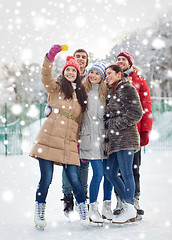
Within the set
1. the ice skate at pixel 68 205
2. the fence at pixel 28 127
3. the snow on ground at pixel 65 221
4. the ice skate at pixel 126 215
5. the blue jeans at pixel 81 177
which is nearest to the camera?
the snow on ground at pixel 65 221

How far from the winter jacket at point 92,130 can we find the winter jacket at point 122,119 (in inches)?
2.4

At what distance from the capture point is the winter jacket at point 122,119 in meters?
3.25

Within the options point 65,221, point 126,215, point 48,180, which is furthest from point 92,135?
point 65,221

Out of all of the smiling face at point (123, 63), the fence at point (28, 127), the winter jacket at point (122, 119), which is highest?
the smiling face at point (123, 63)

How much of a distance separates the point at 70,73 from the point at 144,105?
0.91 meters

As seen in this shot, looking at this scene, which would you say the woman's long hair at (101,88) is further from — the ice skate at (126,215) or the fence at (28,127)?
the fence at (28,127)

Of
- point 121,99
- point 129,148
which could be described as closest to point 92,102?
point 121,99

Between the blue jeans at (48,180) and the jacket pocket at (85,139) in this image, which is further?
the jacket pocket at (85,139)

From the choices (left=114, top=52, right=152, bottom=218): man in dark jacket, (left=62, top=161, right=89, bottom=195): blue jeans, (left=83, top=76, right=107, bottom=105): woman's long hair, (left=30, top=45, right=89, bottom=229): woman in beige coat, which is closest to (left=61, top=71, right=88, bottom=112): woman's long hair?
(left=30, top=45, right=89, bottom=229): woman in beige coat

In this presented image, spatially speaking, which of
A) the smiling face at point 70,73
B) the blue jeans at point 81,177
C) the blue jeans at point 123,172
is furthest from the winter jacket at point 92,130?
the blue jeans at point 81,177

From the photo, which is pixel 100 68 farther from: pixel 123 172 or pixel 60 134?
pixel 123 172

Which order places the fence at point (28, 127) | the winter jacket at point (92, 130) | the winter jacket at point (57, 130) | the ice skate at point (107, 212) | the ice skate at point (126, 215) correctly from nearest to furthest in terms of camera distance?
the winter jacket at point (57, 130), the ice skate at point (126, 215), the winter jacket at point (92, 130), the ice skate at point (107, 212), the fence at point (28, 127)

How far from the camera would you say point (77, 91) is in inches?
133

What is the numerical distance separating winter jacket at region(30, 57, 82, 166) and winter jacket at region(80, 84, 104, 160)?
9cm
